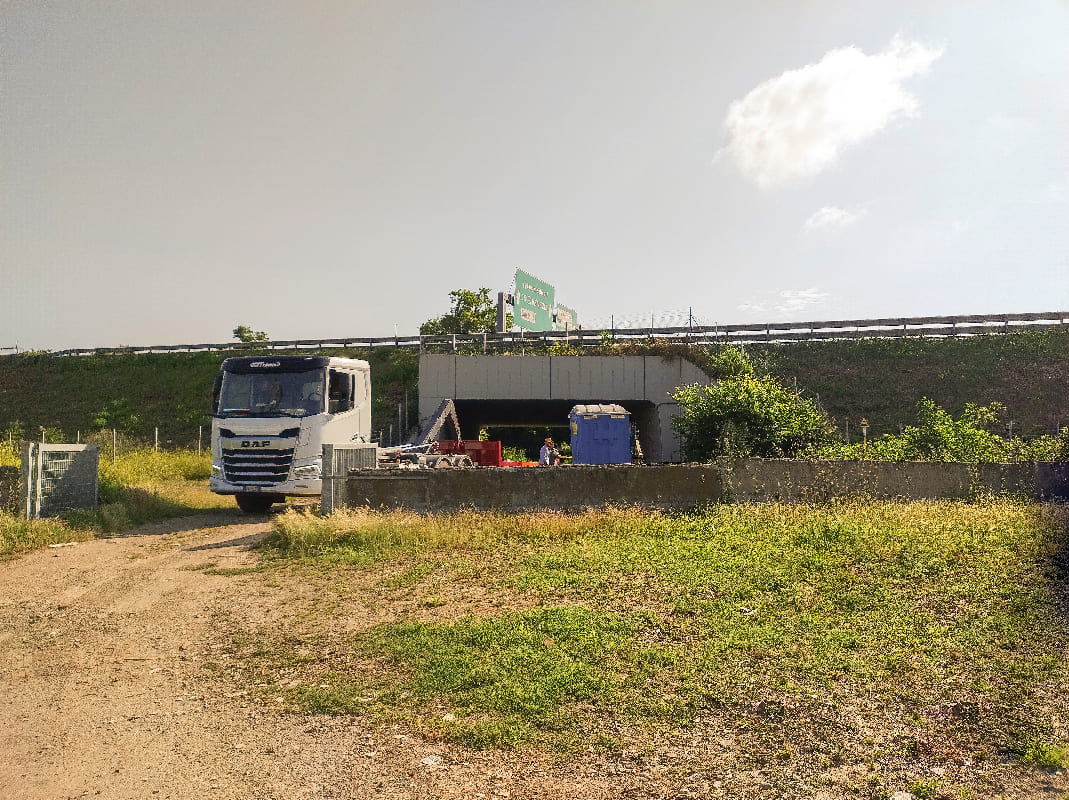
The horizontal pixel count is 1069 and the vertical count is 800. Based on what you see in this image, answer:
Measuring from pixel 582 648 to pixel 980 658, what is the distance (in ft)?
10.8

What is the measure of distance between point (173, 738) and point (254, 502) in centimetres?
1262

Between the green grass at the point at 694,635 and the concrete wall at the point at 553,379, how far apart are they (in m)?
17.3

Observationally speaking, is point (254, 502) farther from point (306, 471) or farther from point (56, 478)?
point (56, 478)

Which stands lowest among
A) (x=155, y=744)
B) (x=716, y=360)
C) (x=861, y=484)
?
(x=155, y=744)

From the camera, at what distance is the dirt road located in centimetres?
425

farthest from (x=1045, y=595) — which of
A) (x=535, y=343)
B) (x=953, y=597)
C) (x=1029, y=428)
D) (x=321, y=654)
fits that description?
(x=535, y=343)

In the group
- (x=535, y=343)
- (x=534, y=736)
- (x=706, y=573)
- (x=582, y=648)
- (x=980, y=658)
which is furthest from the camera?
(x=535, y=343)

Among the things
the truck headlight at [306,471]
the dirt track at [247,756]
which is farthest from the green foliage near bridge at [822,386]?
the dirt track at [247,756]

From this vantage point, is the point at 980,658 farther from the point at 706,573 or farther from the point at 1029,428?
the point at 1029,428

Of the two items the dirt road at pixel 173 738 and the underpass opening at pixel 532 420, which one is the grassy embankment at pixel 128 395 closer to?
the underpass opening at pixel 532 420

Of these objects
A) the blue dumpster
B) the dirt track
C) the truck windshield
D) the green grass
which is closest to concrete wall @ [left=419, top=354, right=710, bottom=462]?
the blue dumpster

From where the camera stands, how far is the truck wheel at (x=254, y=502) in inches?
655

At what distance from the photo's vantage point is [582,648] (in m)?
6.33

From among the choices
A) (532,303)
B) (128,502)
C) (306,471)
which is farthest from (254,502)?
(532,303)
